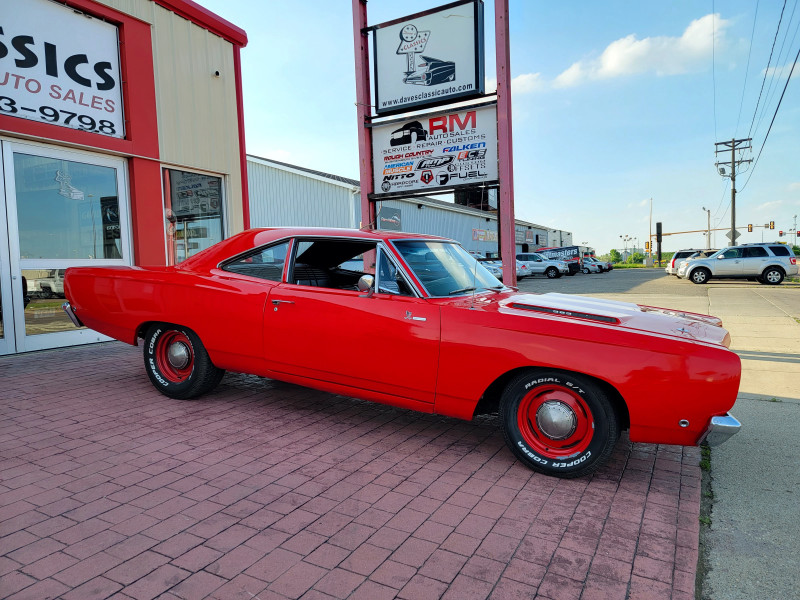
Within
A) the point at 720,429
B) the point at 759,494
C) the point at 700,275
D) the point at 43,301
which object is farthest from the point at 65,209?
the point at 700,275

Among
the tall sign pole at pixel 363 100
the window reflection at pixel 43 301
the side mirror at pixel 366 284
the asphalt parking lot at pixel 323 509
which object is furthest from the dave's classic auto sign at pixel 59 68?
the side mirror at pixel 366 284

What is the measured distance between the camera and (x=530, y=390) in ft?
10.7

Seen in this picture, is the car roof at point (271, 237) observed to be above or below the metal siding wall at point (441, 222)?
below

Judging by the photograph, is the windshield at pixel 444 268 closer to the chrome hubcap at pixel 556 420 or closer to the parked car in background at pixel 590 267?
the chrome hubcap at pixel 556 420

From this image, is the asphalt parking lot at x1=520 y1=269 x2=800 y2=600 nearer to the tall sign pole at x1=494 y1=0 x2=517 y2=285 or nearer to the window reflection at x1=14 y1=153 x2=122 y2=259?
the tall sign pole at x1=494 y1=0 x2=517 y2=285

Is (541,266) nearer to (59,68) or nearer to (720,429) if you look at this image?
(59,68)

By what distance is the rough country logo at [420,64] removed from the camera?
723 centimetres

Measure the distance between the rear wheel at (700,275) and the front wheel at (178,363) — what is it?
2300cm

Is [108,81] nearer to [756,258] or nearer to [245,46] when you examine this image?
[245,46]

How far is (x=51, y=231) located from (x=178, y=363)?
401 cm

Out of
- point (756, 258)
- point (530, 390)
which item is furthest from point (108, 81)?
point (756, 258)

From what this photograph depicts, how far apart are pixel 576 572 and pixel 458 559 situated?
1.70ft

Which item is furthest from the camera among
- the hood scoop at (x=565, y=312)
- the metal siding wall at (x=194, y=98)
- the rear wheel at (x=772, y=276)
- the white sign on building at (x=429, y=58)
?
the rear wheel at (x=772, y=276)

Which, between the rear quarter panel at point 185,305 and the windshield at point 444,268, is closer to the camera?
the windshield at point 444,268
